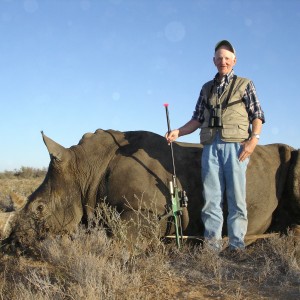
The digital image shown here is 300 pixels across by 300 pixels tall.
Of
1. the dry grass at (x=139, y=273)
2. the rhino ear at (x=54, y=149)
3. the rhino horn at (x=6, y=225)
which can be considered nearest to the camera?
the dry grass at (x=139, y=273)

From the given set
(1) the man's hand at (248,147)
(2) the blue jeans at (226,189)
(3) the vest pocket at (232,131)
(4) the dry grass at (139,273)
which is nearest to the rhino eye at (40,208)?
(4) the dry grass at (139,273)

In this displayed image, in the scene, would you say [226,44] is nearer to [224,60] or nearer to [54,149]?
[224,60]

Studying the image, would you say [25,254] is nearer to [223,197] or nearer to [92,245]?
[92,245]

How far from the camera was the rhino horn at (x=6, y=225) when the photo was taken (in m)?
5.72

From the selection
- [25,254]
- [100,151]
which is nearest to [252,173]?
[100,151]

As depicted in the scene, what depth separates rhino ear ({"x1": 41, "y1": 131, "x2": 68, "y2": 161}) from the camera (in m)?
5.91

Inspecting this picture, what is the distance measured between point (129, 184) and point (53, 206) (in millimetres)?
1101

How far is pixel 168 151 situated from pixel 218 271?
86.9 inches

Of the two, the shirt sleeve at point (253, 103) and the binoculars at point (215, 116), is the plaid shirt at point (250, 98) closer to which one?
the shirt sleeve at point (253, 103)

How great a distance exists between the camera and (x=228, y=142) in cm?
548

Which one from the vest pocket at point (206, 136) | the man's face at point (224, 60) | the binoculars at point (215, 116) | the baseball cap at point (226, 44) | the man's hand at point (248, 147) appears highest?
the baseball cap at point (226, 44)

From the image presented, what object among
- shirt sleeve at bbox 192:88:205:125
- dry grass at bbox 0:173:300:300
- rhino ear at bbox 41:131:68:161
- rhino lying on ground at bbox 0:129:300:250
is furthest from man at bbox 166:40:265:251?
rhino ear at bbox 41:131:68:161

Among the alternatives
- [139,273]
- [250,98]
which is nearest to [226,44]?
[250,98]

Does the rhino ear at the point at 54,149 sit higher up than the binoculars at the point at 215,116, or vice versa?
the binoculars at the point at 215,116
